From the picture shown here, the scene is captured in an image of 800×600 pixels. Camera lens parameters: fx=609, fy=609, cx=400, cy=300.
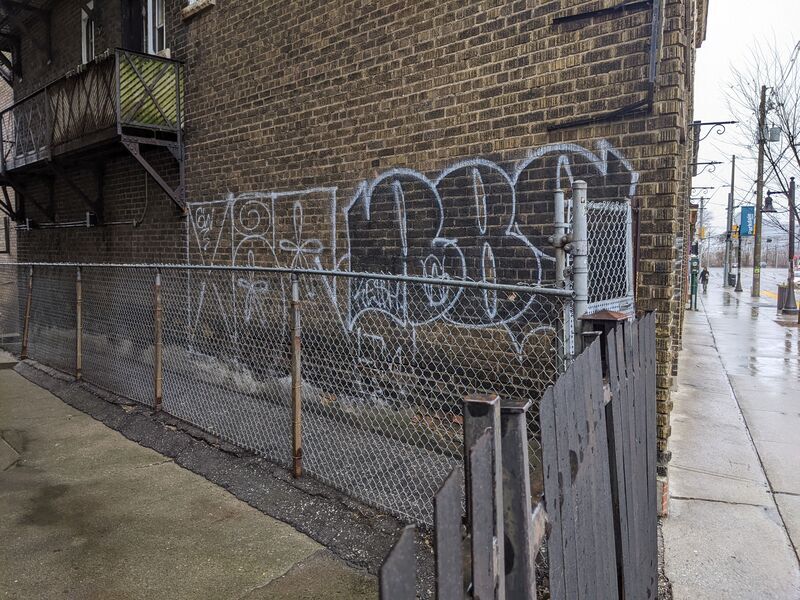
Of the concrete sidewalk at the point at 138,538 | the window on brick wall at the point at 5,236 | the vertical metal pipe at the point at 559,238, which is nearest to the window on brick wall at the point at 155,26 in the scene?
the concrete sidewalk at the point at 138,538

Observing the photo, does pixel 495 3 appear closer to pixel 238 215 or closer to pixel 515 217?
pixel 515 217

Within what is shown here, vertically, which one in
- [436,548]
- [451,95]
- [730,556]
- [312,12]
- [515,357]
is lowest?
[730,556]

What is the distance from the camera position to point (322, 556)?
354 cm

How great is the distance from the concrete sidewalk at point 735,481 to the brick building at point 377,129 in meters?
0.67

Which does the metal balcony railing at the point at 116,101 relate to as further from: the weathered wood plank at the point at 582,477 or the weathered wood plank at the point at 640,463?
the weathered wood plank at the point at 582,477

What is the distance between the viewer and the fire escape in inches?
316

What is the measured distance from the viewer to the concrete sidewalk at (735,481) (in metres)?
3.43

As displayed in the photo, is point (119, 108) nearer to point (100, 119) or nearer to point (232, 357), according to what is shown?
point (100, 119)

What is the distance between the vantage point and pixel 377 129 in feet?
19.5

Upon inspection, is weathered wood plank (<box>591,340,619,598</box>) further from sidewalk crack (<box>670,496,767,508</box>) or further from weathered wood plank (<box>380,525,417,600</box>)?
sidewalk crack (<box>670,496,767,508</box>)

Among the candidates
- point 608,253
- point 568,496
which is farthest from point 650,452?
point 608,253

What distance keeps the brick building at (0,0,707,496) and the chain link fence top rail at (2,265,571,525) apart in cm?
34

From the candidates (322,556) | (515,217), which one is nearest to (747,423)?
(515,217)

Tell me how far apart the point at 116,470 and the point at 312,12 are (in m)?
4.94
